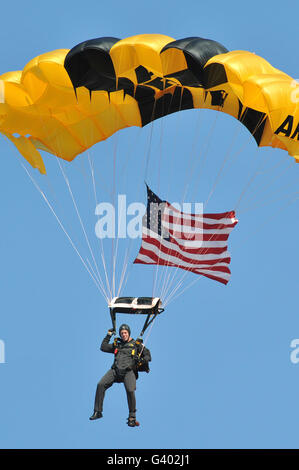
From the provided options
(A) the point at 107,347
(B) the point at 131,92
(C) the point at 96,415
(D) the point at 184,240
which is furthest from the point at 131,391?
(B) the point at 131,92

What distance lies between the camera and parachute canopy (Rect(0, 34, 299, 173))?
19.5 meters

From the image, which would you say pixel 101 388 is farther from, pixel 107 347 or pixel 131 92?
pixel 131 92

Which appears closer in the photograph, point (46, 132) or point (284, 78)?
point (284, 78)

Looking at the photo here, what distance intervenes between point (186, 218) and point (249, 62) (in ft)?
13.6

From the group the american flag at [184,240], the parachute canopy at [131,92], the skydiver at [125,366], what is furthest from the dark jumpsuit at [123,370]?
the parachute canopy at [131,92]

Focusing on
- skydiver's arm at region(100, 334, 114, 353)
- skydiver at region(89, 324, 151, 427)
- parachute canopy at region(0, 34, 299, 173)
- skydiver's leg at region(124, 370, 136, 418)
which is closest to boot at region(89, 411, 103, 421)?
skydiver at region(89, 324, 151, 427)

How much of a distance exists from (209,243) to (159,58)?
3.99 m

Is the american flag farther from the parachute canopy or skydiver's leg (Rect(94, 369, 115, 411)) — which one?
skydiver's leg (Rect(94, 369, 115, 411))

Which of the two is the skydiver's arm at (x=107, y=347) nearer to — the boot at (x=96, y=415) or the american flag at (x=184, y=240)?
the boot at (x=96, y=415)
